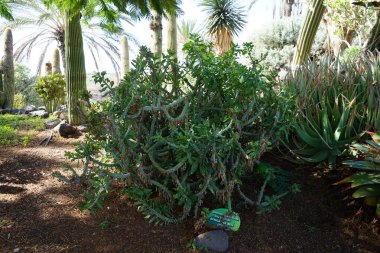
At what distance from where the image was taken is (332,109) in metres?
3.06

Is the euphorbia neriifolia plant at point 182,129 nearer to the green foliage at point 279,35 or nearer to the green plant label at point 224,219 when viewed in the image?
the green plant label at point 224,219

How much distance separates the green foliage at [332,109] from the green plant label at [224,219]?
80 cm

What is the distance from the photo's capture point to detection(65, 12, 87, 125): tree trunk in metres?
6.60

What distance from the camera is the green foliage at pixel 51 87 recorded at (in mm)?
10000

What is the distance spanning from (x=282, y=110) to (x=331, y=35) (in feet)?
25.9

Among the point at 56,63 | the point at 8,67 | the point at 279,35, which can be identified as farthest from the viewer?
the point at 56,63

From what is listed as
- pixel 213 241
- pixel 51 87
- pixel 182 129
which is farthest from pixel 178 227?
pixel 51 87

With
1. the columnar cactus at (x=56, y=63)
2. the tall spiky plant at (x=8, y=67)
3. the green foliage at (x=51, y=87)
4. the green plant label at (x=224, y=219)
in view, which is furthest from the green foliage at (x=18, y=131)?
the columnar cactus at (x=56, y=63)

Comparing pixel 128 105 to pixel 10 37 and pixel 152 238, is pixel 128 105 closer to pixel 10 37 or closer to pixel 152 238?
pixel 152 238

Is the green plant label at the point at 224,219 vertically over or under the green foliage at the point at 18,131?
under

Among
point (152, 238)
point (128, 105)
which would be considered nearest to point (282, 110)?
point (128, 105)

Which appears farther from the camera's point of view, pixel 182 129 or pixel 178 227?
pixel 178 227

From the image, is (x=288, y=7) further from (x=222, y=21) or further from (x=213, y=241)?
(x=213, y=241)

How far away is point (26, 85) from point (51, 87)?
51.7 feet
